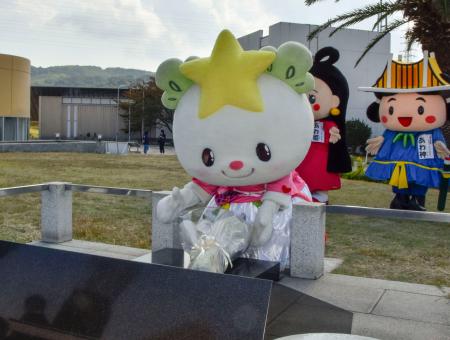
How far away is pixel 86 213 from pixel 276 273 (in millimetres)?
6275

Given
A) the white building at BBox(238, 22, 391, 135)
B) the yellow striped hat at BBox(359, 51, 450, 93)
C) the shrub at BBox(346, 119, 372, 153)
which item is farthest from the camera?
the white building at BBox(238, 22, 391, 135)

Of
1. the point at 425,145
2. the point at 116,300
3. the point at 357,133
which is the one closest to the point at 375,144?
the point at 425,145

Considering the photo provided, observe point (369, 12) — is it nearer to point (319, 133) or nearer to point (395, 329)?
point (319, 133)

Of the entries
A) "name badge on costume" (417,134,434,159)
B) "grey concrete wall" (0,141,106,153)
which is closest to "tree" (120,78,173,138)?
"grey concrete wall" (0,141,106,153)

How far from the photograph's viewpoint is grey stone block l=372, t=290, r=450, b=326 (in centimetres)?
486

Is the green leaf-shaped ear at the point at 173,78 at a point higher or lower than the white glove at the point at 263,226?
higher

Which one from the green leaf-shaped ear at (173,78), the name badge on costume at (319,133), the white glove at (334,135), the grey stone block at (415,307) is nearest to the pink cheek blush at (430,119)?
the white glove at (334,135)

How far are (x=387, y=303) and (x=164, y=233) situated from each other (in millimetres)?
2617

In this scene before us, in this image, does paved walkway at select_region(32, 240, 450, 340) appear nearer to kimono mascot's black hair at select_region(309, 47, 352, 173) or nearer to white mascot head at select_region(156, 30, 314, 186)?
white mascot head at select_region(156, 30, 314, 186)

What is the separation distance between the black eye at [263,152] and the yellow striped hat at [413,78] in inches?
148

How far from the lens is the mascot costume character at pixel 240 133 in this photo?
4.60 metres

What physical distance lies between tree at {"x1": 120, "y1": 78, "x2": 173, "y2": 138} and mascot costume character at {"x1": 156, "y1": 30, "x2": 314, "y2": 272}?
132 feet

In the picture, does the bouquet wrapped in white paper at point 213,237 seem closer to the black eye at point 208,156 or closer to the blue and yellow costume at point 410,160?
the black eye at point 208,156

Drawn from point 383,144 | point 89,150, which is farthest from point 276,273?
point 89,150
